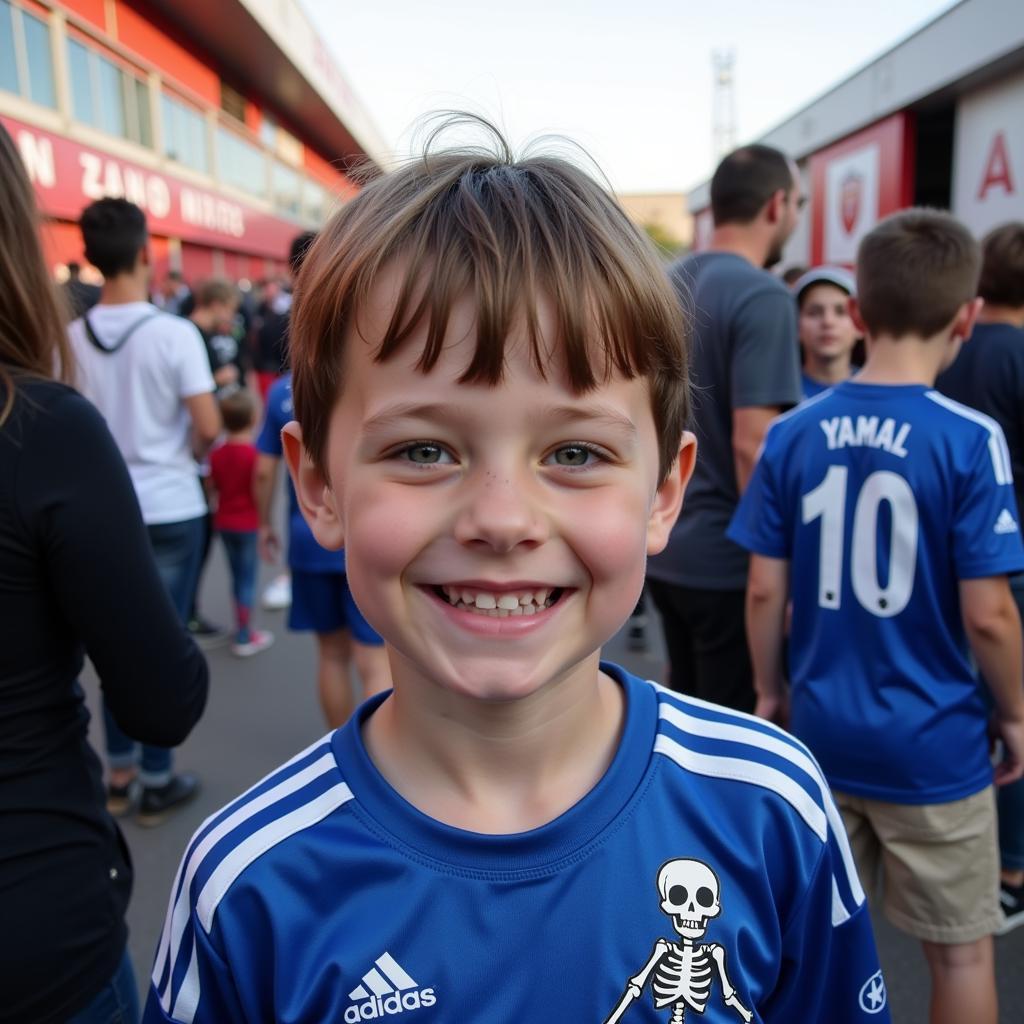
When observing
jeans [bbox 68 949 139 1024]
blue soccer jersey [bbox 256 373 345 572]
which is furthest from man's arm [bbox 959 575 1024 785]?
blue soccer jersey [bbox 256 373 345 572]

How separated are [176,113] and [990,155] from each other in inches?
518

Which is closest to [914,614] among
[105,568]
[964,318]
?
[964,318]

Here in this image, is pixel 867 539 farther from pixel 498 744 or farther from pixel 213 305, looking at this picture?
pixel 213 305

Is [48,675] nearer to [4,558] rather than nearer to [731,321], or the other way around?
[4,558]

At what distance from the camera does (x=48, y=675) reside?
4.33 ft

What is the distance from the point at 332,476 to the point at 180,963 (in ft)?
1.94

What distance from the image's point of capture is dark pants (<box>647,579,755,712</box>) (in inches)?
111

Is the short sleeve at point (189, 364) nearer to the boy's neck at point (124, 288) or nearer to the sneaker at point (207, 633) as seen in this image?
the boy's neck at point (124, 288)

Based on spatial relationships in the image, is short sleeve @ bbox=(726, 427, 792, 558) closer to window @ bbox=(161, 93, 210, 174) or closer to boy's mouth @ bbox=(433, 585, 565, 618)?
boy's mouth @ bbox=(433, 585, 565, 618)

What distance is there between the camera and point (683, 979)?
100 cm

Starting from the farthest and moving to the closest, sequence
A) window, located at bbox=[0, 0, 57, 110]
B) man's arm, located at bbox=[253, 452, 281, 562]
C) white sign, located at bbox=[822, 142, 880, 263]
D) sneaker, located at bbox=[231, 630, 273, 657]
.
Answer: white sign, located at bbox=[822, 142, 880, 263]
window, located at bbox=[0, 0, 57, 110]
sneaker, located at bbox=[231, 630, 273, 657]
man's arm, located at bbox=[253, 452, 281, 562]

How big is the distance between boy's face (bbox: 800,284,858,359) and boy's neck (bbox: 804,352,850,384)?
26mm

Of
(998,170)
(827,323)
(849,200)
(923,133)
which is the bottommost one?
(827,323)

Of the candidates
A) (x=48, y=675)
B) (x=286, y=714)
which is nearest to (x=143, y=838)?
(x=286, y=714)
